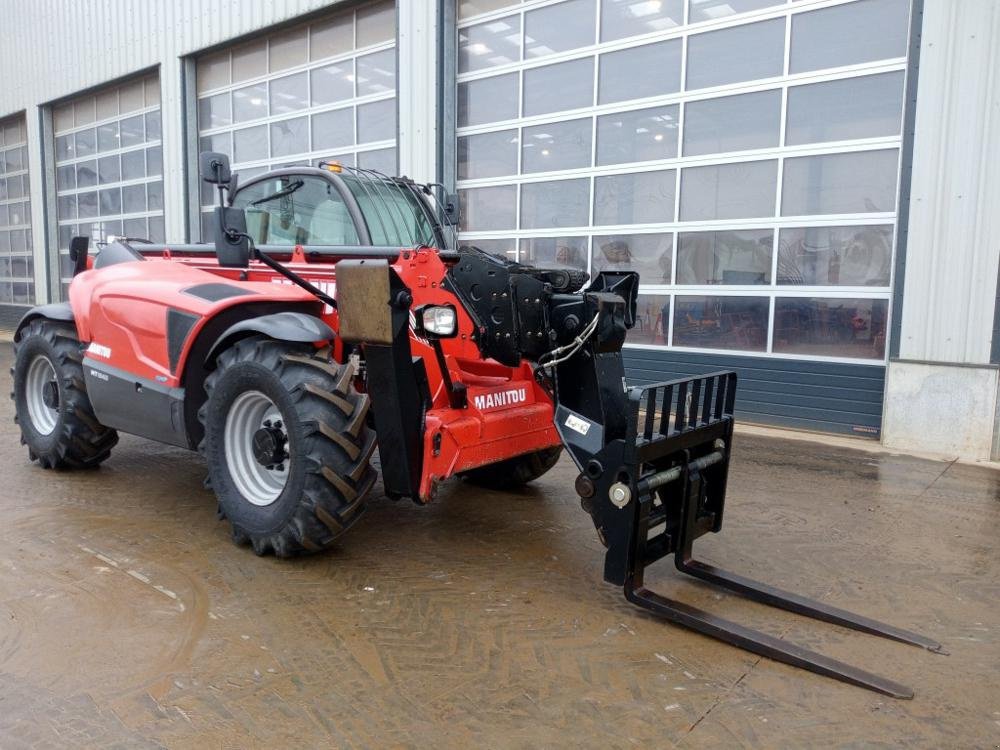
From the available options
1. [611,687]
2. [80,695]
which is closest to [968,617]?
[611,687]

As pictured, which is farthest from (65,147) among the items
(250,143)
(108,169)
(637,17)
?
(637,17)

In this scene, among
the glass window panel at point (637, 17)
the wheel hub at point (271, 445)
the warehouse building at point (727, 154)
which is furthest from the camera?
the glass window panel at point (637, 17)

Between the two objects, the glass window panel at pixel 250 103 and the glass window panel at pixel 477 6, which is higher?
the glass window panel at pixel 477 6

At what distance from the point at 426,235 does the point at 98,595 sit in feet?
9.98

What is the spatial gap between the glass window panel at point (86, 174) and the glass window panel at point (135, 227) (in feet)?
5.90

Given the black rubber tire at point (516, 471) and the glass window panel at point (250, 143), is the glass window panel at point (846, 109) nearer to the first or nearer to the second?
the black rubber tire at point (516, 471)

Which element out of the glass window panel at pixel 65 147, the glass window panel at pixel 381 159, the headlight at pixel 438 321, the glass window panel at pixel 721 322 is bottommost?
the glass window panel at pixel 721 322

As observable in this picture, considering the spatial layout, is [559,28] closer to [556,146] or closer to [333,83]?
[556,146]

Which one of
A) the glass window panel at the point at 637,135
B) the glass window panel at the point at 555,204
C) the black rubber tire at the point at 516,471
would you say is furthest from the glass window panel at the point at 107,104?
the black rubber tire at the point at 516,471

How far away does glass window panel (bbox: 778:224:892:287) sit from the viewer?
25.5 ft

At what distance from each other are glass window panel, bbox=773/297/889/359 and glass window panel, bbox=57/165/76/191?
55.5 ft

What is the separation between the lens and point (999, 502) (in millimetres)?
5645

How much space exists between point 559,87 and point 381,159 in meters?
3.11

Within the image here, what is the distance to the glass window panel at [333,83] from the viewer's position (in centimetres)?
1216
